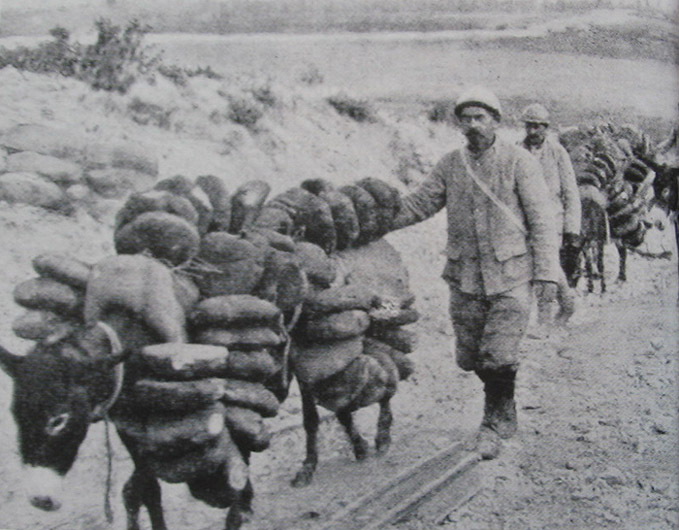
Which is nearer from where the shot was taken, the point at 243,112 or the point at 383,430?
the point at 383,430

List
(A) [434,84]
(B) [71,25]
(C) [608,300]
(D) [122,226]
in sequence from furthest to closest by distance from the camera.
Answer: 1. (C) [608,300]
2. (A) [434,84]
3. (B) [71,25]
4. (D) [122,226]

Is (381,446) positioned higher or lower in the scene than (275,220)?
lower

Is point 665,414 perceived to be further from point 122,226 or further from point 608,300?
point 122,226

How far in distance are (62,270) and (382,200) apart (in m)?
2.04

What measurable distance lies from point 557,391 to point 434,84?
8.18 feet

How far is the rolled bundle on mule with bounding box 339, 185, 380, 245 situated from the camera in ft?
14.4

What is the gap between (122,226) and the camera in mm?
3213

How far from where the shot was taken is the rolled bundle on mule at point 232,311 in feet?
10.4

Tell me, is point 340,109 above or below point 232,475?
above

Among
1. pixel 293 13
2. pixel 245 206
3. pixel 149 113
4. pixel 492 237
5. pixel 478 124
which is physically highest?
pixel 293 13

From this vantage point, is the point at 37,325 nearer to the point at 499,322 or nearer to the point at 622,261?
the point at 499,322

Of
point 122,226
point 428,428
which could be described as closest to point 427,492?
point 428,428

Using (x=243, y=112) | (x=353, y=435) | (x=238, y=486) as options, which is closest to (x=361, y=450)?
(x=353, y=435)

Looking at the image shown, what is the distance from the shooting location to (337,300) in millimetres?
3887
